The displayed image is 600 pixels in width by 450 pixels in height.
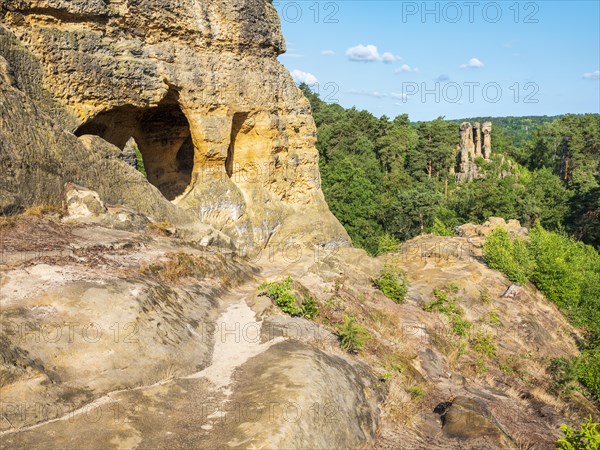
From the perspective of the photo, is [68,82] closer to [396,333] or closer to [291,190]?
[291,190]

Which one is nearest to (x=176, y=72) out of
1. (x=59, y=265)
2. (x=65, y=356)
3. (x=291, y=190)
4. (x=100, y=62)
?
(x=100, y=62)

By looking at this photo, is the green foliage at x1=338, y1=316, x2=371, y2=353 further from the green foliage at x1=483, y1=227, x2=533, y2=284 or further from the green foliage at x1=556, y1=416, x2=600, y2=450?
the green foliage at x1=483, y1=227, x2=533, y2=284

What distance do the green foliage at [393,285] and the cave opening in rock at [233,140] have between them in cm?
927

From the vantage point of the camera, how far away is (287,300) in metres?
12.1

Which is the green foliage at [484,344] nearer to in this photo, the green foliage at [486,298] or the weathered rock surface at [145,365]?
the green foliage at [486,298]

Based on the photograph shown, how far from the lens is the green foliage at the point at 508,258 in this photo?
2365cm

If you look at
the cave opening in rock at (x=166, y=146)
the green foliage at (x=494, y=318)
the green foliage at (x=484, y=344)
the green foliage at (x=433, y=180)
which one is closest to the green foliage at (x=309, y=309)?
the green foliage at (x=484, y=344)

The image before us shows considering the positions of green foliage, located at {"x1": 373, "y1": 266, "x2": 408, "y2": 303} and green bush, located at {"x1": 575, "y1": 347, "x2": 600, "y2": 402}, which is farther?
green foliage, located at {"x1": 373, "y1": 266, "x2": 408, "y2": 303}

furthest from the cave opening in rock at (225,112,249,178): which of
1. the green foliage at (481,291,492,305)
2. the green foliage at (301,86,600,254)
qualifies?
→ the green foliage at (301,86,600,254)

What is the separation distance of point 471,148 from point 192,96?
63.7m

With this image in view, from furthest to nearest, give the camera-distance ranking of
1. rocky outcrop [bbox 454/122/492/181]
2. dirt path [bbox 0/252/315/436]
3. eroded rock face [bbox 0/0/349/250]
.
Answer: rocky outcrop [bbox 454/122/492/181] < eroded rock face [bbox 0/0/349/250] < dirt path [bbox 0/252/315/436]

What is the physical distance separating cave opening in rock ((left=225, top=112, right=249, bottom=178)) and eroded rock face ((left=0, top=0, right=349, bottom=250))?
5 cm

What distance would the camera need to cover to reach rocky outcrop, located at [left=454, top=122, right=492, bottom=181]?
236 feet

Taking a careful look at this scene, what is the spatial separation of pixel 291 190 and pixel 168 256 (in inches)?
548
